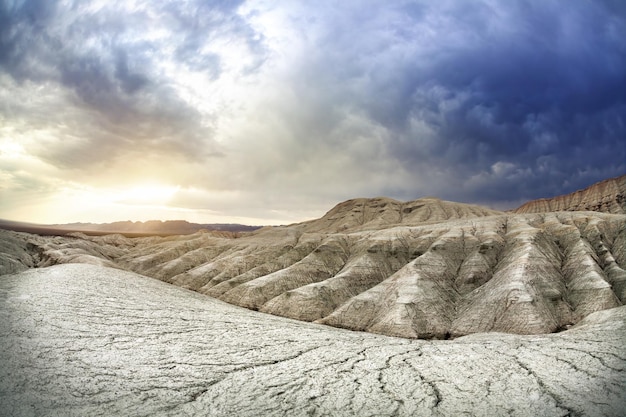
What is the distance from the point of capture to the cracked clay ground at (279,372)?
46.9ft

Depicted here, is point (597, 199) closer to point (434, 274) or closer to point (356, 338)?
point (434, 274)

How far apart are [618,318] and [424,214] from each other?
140 meters

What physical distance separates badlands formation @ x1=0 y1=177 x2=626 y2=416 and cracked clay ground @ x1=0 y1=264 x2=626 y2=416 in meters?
0.09

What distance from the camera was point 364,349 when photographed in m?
22.5

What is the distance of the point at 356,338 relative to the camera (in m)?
27.6

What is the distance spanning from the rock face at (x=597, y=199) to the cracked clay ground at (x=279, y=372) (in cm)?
14062

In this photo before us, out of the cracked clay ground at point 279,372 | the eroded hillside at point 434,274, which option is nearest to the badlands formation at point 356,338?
the cracked clay ground at point 279,372

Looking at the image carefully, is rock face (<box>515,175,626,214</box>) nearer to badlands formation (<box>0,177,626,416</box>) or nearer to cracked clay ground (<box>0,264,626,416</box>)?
badlands formation (<box>0,177,626,416</box>)

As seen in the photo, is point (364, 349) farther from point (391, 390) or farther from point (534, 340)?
point (534, 340)

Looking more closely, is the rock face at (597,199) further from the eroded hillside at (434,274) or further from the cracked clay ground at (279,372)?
the cracked clay ground at (279,372)

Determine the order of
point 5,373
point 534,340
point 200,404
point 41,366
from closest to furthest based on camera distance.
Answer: point 200,404 → point 5,373 → point 41,366 → point 534,340

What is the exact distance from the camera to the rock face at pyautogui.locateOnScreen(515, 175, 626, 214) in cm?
13575

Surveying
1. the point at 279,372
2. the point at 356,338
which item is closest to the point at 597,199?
the point at 356,338

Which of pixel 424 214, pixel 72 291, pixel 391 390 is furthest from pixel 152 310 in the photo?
pixel 424 214
